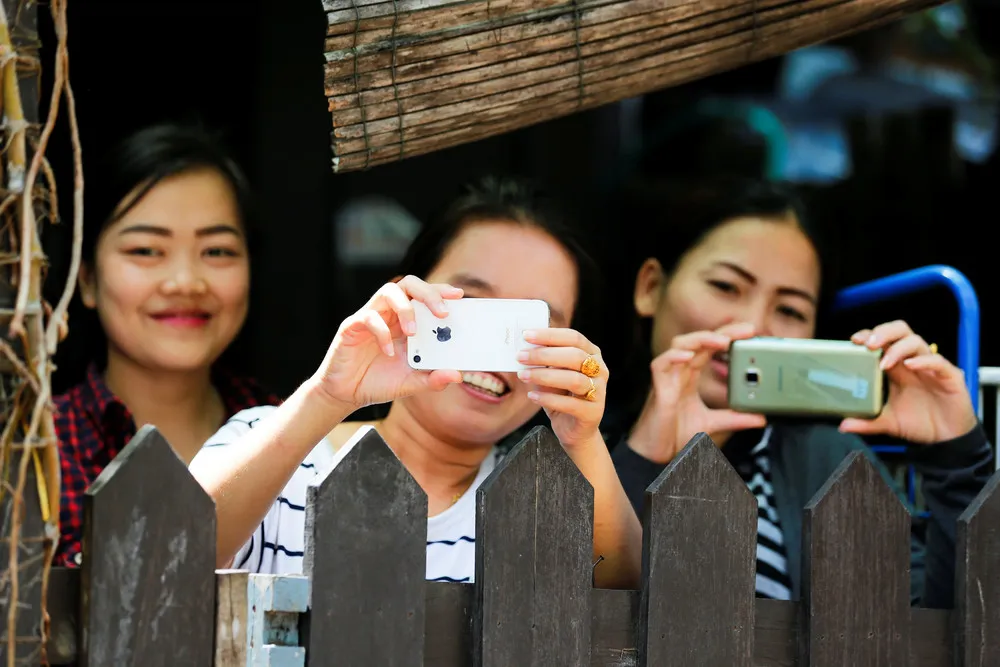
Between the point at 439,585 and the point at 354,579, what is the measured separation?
5.1 inches

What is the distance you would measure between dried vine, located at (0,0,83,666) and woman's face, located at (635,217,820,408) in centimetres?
150

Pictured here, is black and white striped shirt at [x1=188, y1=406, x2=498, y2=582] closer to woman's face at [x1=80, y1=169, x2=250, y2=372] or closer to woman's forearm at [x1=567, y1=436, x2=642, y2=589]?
woman's forearm at [x1=567, y1=436, x2=642, y2=589]

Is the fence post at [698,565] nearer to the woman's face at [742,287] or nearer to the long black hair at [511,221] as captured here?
the long black hair at [511,221]

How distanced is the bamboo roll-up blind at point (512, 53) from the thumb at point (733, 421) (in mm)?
711

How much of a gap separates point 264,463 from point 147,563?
0.28 meters

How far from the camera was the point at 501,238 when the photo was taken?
236cm

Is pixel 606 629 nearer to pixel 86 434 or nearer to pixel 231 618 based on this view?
pixel 231 618

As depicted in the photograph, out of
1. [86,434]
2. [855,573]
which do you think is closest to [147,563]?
[855,573]

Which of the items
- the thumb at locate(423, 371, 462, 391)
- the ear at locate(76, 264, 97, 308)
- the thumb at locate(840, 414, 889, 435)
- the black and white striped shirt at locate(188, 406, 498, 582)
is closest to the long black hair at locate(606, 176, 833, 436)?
the thumb at locate(840, 414, 889, 435)

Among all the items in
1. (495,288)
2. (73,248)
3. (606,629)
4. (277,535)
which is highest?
(495,288)

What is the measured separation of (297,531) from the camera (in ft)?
6.79

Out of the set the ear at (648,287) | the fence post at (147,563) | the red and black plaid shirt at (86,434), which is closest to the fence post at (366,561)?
the fence post at (147,563)

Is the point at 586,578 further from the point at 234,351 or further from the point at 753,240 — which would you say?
the point at 234,351

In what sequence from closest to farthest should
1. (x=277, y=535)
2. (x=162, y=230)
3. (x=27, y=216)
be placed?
(x=27, y=216) → (x=277, y=535) → (x=162, y=230)
